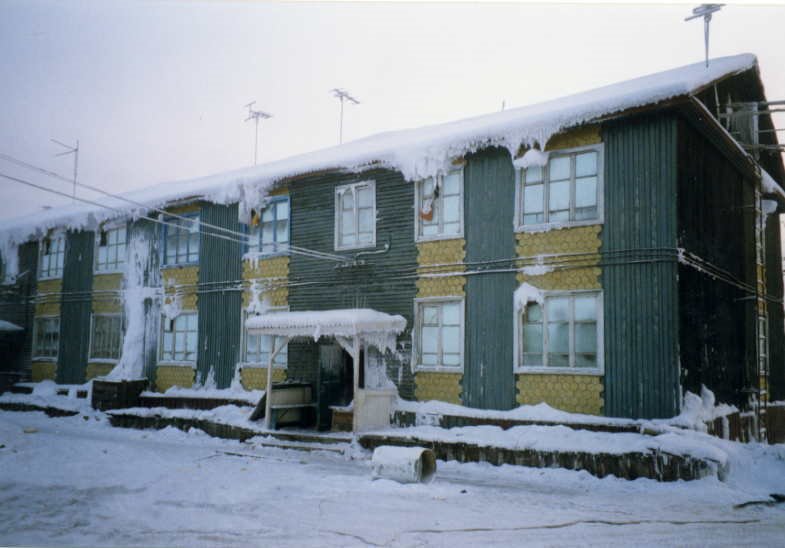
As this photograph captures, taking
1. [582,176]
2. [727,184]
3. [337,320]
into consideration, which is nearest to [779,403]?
[727,184]

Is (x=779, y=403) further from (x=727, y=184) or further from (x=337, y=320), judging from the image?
(x=337, y=320)

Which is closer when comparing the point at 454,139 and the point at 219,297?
the point at 454,139

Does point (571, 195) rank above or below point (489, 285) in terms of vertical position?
above

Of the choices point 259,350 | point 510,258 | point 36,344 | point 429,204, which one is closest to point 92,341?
point 36,344

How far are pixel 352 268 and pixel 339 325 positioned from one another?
230 centimetres

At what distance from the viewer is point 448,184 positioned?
15.6m

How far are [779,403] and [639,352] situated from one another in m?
8.02

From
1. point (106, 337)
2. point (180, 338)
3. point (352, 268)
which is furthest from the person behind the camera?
point (106, 337)

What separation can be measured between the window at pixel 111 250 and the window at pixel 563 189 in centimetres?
1372

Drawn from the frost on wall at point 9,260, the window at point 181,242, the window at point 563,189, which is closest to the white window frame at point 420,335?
the window at point 563,189

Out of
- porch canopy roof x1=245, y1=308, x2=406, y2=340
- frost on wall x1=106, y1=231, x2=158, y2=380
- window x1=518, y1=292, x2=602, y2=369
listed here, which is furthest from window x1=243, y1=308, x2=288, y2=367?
window x1=518, y1=292, x2=602, y2=369

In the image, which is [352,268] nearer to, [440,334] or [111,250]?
[440,334]

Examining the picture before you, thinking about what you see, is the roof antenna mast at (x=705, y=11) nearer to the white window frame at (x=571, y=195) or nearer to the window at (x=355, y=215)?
the white window frame at (x=571, y=195)

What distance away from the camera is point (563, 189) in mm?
14000
